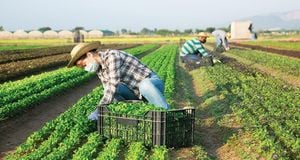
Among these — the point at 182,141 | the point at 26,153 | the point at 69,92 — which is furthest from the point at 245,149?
the point at 69,92

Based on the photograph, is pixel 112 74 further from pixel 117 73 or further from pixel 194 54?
pixel 194 54

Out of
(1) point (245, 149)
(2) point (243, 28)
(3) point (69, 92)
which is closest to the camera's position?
(1) point (245, 149)

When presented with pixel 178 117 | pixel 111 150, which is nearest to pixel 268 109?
pixel 178 117

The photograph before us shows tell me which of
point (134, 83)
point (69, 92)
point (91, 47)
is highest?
point (91, 47)

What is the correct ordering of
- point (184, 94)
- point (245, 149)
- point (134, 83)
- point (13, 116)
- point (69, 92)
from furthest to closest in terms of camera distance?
point (69, 92), point (184, 94), point (13, 116), point (134, 83), point (245, 149)

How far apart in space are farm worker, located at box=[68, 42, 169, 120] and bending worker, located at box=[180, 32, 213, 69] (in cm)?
813

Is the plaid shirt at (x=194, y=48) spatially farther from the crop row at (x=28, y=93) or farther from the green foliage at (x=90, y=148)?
the green foliage at (x=90, y=148)

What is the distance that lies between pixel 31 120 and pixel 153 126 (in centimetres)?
382

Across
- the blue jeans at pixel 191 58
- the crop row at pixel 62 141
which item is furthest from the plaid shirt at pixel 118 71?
the blue jeans at pixel 191 58

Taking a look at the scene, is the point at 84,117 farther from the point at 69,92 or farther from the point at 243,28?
the point at 243,28

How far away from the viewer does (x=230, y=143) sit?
267 inches

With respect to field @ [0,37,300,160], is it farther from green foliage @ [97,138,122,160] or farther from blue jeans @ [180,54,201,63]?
blue jeans @ [180,54,201,63]

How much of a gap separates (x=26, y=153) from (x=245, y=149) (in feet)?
10.3

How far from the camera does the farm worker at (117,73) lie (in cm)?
666
